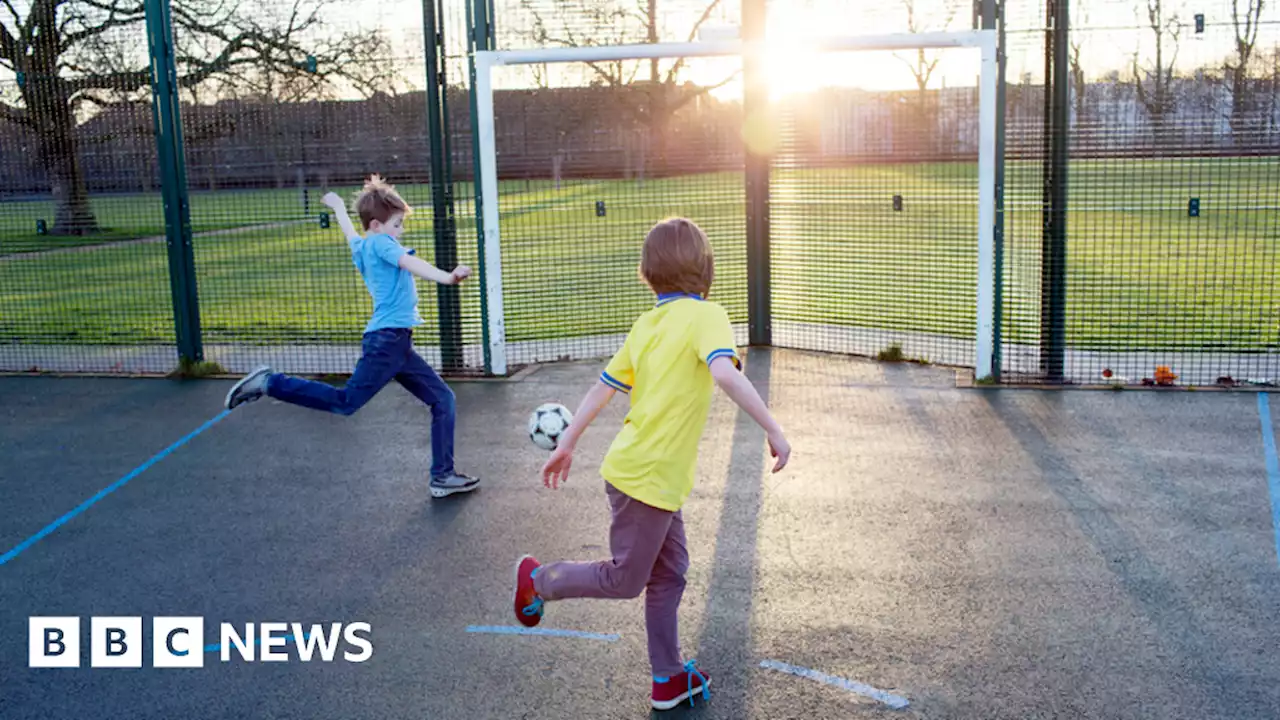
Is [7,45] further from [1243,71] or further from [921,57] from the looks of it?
[1243,71]

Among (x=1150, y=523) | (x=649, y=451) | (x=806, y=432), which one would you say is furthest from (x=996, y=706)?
(x=806, y=432)

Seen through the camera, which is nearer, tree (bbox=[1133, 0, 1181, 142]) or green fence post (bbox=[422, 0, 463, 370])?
tree (bbox=[1133, 0, 1181, 142])

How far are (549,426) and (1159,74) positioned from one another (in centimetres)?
582

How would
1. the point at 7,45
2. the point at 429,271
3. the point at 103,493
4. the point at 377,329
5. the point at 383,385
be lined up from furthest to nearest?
the point at 7,45
the point at 103,493
the point at 377,329
the point at 383,385
the point at 429,271

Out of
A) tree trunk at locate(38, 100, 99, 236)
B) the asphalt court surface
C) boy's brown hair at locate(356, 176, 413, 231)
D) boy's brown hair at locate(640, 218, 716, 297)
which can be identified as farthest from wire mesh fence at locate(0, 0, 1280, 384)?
boy's brown hair at locate(640, 218, 716, 297)

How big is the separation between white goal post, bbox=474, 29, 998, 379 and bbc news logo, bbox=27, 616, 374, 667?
528cm

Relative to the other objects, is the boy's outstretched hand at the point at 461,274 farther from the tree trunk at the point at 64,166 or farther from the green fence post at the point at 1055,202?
the tree trunk at the point at 64,166

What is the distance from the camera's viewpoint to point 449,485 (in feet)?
22.7

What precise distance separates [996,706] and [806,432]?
3937 millimetres

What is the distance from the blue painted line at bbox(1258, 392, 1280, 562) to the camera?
617cm

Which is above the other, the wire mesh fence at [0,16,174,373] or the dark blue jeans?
the wire mesh fence at [0,16,174,373]

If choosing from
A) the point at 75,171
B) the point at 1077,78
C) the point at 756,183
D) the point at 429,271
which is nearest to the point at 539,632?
the point at 429,271

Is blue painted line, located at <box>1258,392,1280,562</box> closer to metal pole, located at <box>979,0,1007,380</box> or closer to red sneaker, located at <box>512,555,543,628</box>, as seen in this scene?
metal pole, located at <box>979,0,1007,380</box>

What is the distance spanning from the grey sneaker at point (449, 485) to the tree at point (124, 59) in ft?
15.4
